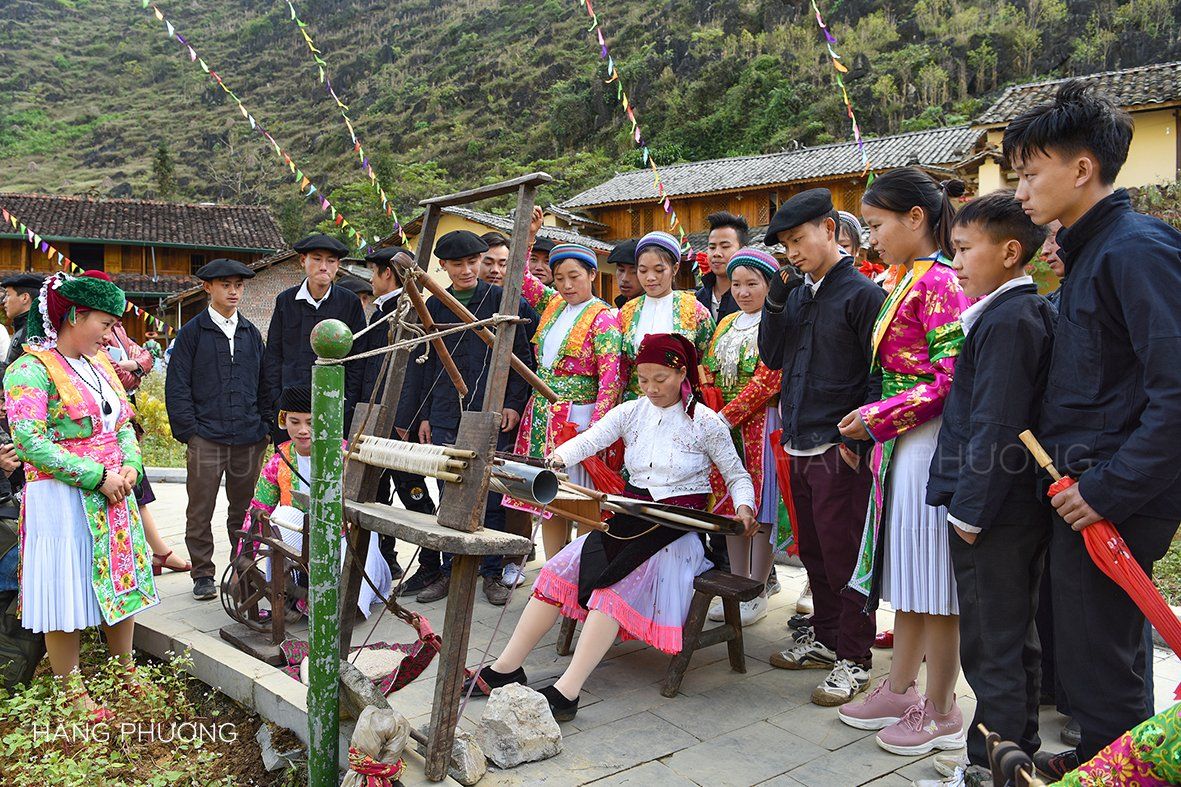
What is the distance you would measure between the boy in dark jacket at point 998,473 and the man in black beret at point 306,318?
13.1 feet

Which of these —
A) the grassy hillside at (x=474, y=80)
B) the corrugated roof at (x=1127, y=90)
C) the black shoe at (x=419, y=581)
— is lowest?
the black shoe at (x=419, y=581)

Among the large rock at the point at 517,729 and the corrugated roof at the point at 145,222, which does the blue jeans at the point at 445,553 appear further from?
the corrugated roof at the point at 145,222

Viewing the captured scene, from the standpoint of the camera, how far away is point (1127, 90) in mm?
21750

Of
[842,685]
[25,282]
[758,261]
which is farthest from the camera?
[25,282]

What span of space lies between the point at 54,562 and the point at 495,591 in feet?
7.57

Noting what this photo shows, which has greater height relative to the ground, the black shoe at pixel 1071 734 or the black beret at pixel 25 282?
the black beret at pixel 25 282

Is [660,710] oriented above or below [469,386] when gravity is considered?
below

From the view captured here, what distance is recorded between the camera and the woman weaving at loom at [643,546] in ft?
12.2

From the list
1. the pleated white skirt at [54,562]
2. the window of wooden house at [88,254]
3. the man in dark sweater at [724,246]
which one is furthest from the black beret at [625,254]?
the window of wooden house at [88,254]

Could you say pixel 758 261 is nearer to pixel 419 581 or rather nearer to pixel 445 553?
pixel 445 553

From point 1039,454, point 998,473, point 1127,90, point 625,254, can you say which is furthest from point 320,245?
point 1127,90

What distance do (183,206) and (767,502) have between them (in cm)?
3435

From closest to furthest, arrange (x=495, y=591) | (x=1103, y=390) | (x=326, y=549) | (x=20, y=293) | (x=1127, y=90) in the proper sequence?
(x=1103, y=390) < (x=326, y=549) < (x=495, y=591) < (x=20, y=293) < (x=1127, y=90)

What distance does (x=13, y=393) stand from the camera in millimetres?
3738
